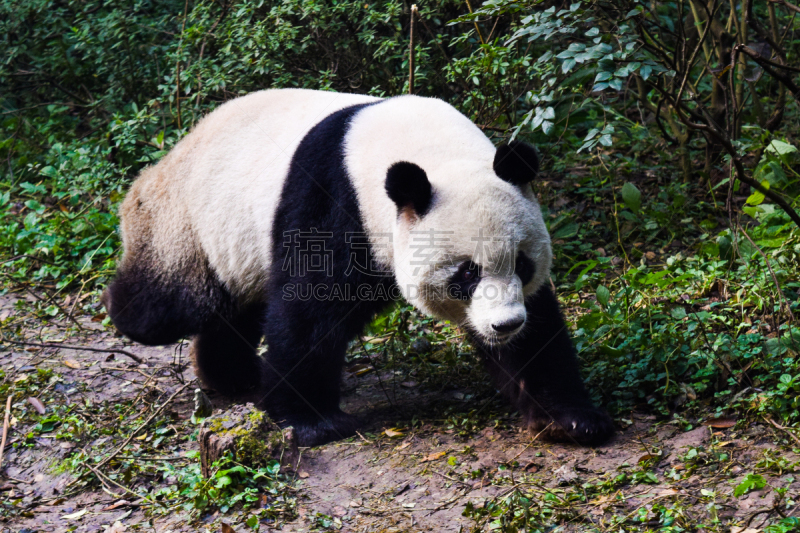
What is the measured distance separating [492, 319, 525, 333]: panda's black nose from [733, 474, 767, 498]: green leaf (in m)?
1.07

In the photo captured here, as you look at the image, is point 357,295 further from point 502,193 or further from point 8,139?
point 8,139

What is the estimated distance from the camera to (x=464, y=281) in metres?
3.35

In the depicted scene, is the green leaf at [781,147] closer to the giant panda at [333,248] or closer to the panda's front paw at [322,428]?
the giant panda at [333,248]

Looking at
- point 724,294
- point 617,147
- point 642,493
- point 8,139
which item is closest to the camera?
point 642,493

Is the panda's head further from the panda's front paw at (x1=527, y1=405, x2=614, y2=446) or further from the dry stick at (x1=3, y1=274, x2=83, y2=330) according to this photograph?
the dry stick at (x1=3, y1=274, x2=83, y2=330)

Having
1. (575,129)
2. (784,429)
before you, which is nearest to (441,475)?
(784,429)

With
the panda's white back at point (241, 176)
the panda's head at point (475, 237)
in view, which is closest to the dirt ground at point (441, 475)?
the panda's head at point (475, 237)

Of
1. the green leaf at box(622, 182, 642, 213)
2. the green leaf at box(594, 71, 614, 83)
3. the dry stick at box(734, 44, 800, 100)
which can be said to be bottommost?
the green leaf at box(622, 182, 642, 213)

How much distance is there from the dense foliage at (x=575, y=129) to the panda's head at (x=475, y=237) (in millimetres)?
381

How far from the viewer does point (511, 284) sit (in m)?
3.28

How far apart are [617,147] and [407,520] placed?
15.1ft

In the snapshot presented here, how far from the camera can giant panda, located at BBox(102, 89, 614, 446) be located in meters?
3.32

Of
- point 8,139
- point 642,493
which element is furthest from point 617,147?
point 8,139

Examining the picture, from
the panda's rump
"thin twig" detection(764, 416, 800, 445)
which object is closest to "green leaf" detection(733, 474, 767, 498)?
"thin twig" detection(764, 416, 800, 445)
